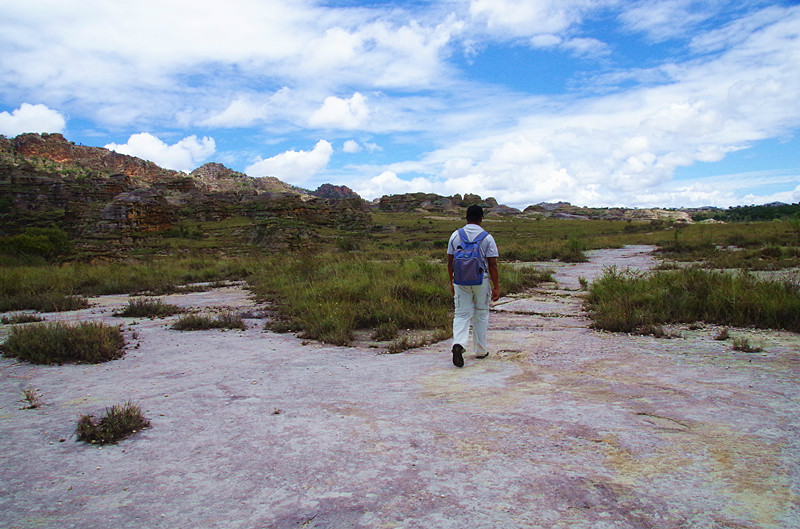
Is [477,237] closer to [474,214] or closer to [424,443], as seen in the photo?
[474,214]

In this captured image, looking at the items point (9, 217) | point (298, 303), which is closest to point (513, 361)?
point (298, 303)

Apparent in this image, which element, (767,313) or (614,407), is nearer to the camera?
(614,407)

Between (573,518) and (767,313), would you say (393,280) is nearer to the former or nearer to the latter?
(767,313)

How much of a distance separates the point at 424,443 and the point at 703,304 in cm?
601

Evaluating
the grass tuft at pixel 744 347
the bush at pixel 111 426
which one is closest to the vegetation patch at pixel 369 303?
the bush at pixel 111 426

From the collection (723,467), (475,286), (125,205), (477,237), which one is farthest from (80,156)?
(723,467)

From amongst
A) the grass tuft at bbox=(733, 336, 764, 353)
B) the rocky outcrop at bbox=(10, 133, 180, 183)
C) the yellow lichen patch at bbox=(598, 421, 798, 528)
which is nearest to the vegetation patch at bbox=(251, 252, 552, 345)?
the grass tuft at bbox=(733, 336, 764, 353)

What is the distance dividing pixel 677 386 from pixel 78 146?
151 metres

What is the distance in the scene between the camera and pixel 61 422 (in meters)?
3.51

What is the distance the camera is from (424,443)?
3061 millimetres

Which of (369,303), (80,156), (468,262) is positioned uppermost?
(80,156)

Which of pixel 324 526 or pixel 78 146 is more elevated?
pixel 78 146

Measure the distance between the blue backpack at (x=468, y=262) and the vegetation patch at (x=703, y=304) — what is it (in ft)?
8.75

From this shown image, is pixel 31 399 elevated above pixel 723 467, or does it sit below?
above
